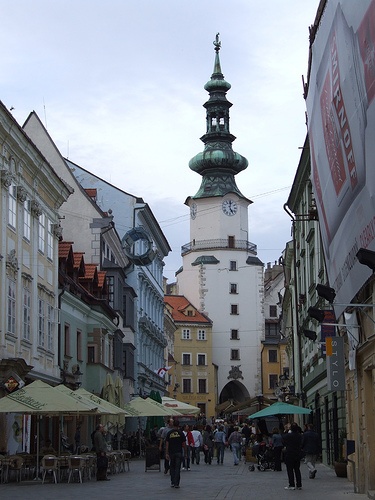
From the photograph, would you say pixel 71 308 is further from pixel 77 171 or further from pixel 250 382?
pixel 250 382

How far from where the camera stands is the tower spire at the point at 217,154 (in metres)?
110

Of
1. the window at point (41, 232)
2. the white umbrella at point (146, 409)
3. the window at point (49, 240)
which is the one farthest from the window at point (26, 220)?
the white umbrella at point (146, 409)

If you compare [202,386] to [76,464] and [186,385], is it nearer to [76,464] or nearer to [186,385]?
[186,385]

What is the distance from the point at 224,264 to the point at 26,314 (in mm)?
77491

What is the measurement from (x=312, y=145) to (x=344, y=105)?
5.94m

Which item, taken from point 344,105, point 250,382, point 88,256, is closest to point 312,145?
point 344,105

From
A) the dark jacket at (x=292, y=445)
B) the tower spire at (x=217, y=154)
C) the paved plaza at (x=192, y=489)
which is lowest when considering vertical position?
the paved plaza at (x=192, y=489)

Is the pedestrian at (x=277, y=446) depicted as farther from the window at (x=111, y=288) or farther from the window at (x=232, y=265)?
the window at (x=232, y=265)

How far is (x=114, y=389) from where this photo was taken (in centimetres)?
4091

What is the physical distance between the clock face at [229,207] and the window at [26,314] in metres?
78.2

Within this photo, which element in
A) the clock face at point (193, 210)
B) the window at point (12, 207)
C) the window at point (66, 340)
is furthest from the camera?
the clock face at point (193, 210)

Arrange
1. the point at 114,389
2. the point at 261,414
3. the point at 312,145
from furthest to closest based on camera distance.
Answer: the point at 114,389, the point at 261,414, the point at 312,145

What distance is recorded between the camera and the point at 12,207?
31.2 m

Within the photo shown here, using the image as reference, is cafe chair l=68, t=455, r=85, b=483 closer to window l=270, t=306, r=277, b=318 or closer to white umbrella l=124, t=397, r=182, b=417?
white umbrella l=124, t=397, r=182, b=417
